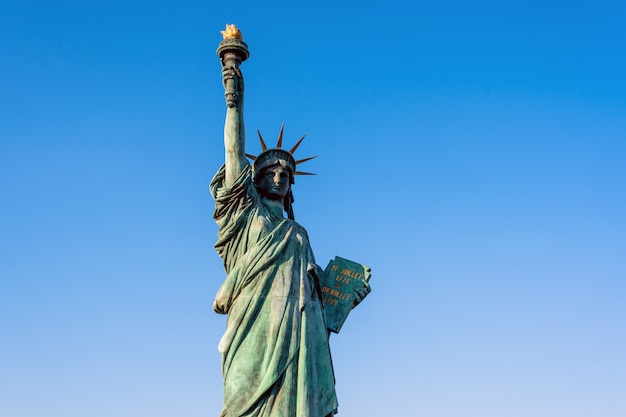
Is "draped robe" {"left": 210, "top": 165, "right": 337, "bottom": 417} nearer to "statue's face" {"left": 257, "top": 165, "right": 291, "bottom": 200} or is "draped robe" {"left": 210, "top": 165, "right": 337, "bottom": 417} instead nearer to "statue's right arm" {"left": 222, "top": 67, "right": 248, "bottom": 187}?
"statue's right arm" {"left": 222, "top": 67, "right": 248, "bottom": 187}

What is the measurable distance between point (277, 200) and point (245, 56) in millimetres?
2256

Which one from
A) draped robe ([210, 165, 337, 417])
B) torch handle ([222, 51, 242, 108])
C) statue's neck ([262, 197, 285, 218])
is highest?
torch handle ([222, 51, 242, 108])

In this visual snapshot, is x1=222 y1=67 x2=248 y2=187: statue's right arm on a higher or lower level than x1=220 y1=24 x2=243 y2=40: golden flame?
lower

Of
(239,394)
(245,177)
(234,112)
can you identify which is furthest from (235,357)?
(234,112)

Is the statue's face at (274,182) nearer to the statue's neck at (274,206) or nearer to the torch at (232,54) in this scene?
the statue's neck at (274,206)

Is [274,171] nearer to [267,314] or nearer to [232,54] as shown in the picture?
[232,54]

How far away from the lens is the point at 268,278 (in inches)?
499

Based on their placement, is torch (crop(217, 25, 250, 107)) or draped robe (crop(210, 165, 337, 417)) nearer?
draped robe (crop(210, 165, 337, 417))

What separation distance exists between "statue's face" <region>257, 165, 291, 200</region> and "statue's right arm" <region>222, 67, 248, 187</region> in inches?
26.5

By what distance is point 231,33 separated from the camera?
13555 millimetres

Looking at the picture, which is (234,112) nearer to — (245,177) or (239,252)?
(245,177)

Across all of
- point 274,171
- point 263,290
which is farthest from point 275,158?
point 263,290

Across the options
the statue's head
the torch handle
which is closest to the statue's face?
the statue's head

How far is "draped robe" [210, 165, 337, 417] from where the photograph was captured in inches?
472
